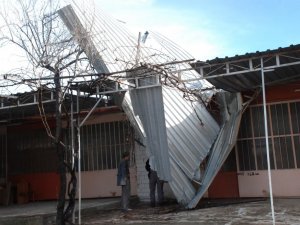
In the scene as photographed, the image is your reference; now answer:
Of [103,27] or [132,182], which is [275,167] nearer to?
[132,182]

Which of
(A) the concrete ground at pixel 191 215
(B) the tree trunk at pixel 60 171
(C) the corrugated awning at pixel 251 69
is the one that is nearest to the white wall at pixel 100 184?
(A) the concrete ground at pixel 191 215

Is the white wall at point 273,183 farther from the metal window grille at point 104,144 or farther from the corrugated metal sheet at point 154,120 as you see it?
the metal window grille at point 104,144

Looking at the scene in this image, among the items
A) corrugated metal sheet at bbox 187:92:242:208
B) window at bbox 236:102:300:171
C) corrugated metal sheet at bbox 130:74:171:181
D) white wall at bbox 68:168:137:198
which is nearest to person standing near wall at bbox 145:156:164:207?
corrugated metal sheet at bbox 130:74:171:181

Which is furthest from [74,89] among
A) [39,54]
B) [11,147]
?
[11,147]

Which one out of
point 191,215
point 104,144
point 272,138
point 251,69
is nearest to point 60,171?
point 191,215

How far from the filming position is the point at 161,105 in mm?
11289

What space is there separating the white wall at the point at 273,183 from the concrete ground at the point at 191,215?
1.67ft

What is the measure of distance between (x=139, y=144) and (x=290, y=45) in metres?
6.11

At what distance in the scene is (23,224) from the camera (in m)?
11.1

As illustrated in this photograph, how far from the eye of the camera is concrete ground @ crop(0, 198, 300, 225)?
390 inches

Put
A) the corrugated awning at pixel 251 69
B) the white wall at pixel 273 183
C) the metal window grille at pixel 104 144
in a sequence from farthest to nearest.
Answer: the metal window grille at pixel 104 144 < the white wall at pixel 273 183 < the corrugated awning at pixel 251 69

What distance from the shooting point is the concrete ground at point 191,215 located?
9.91 meters

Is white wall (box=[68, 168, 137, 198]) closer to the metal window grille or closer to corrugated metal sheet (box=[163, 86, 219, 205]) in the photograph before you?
the metal window grille

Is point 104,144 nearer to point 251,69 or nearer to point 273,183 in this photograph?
point 273,183
